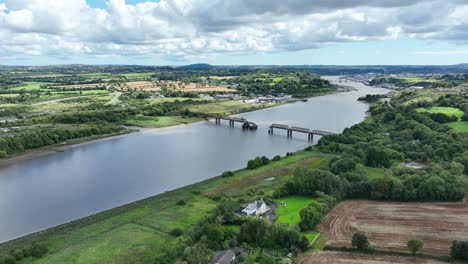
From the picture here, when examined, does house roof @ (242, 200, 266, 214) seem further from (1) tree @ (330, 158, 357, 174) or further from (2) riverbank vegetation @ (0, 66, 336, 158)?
Result: (2) riverbank vegetation @ (0, 66, 336, 158)

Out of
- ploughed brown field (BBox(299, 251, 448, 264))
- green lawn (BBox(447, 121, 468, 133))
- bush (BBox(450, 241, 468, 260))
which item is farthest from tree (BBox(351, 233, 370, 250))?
green lawn (BBox(447, 121, 468, 133))

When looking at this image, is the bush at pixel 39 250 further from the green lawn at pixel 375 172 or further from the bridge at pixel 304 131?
the bridge at pixel 304 131

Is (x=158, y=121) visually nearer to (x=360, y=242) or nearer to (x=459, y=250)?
(x=360, y=242)

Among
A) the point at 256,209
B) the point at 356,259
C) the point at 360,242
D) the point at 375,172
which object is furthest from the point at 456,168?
the point at 256,209

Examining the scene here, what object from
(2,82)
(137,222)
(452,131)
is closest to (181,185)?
(137,222)

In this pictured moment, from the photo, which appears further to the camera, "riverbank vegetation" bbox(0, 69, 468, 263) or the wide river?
the wide river

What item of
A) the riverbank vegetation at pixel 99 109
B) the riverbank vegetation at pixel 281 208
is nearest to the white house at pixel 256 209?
the riverbank vegetation at pixel 281 208
